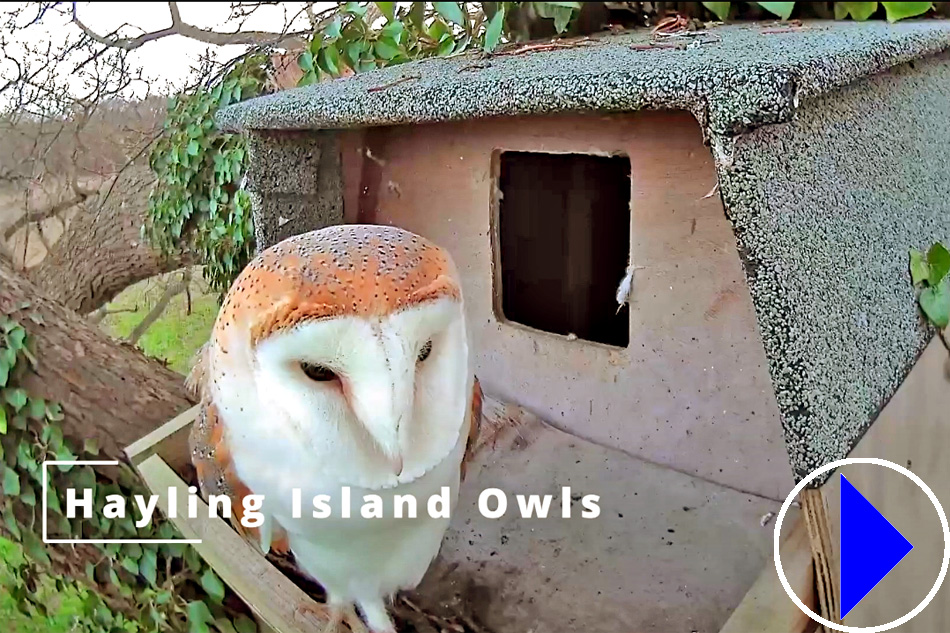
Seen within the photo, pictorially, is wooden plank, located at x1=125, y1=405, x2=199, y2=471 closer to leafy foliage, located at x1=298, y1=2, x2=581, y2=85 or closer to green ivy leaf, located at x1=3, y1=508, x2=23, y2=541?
green ivy leaf, located at x1=3, y1=508, x2=23, y2=541

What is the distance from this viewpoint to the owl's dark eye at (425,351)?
1.52 ft

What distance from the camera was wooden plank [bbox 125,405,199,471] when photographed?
0.73m

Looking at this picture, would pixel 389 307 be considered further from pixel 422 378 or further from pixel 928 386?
pixel 928 386

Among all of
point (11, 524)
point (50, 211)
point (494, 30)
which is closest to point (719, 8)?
point (494, 30)

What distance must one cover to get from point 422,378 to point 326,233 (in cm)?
11

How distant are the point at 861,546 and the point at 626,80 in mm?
355

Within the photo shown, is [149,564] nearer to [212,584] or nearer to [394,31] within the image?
[212,584]

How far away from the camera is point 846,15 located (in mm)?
815

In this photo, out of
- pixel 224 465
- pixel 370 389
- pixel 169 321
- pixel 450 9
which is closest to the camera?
pixel 370 389

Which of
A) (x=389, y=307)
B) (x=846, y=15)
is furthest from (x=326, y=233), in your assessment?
(x=846, y=15)

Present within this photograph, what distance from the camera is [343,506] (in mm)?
518

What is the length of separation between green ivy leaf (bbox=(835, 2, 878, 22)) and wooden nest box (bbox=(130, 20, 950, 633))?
8cm

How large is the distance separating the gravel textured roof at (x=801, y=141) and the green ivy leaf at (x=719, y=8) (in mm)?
86

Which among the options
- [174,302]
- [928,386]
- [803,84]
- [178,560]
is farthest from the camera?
[178,560]
